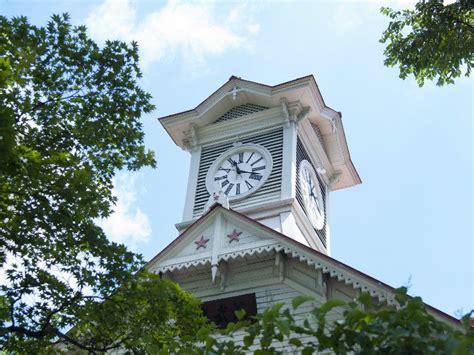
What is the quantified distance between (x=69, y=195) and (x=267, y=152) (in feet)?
36.4

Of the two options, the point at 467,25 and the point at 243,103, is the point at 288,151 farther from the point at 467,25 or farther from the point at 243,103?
the point at 467,25

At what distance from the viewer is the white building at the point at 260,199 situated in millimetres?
13477

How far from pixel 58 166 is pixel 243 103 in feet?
42.7

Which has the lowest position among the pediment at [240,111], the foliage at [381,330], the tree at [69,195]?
the foliage at [381,330]

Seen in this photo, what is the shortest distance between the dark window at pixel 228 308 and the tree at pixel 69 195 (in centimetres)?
334

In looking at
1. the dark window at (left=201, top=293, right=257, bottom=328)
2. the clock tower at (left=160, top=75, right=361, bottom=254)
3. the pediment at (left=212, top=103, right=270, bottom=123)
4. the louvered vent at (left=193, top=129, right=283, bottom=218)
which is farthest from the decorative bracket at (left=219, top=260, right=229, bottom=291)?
the pediment at (left=212, top=103, right=270, bottom=123)

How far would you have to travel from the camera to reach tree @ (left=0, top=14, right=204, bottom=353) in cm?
888

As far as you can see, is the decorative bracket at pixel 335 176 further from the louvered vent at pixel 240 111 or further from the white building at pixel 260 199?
the louvered vent at pixel 240 111

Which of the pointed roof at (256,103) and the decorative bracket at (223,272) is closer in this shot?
the decorative bracket at (223,272)

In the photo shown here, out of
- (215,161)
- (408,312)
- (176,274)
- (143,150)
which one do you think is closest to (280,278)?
(176,274)

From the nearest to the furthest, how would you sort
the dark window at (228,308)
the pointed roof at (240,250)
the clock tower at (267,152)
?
the pointed roof at (240,250) < the dark window at (228,308) < the clock tower at (267,152)

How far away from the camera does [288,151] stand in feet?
62.8

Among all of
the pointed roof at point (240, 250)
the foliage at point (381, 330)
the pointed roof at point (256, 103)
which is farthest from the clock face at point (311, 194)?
the foliage at point (381, 330)

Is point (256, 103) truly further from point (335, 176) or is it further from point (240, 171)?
point (335, 176)
